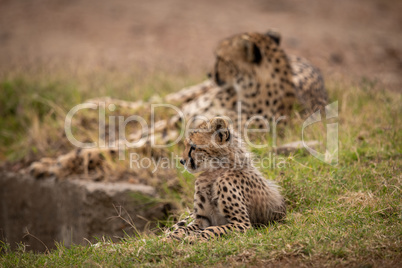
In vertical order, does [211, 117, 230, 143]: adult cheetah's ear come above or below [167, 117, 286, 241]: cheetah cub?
above

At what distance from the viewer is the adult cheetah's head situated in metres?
6.02

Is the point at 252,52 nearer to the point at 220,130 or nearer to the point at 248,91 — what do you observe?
the point at 248,91

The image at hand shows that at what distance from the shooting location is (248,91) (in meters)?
6.07

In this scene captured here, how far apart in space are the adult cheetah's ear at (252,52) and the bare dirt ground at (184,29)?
414 centimetres

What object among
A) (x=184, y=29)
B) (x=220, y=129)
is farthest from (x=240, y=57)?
(x=184, y=29)

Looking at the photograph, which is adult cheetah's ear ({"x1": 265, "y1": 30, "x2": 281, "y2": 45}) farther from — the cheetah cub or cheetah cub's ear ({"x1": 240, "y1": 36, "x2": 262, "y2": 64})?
the cheetah cub

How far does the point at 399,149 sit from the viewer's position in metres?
4.74

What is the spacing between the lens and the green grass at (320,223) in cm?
293

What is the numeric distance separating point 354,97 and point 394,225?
3.30m

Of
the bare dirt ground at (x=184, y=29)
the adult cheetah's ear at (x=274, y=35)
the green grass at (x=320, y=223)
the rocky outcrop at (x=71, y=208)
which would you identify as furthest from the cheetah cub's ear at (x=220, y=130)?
the bare dirt ground at (x=184, y=29)

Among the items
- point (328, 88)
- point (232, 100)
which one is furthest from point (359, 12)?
point (232, 100)

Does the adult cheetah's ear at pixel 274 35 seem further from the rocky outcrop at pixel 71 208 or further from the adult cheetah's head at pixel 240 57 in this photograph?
the rocky outcrop at pixel 71 208

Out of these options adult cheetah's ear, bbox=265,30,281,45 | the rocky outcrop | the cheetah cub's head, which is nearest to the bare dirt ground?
adult cheetah's ear, bbox=265,30,281,45

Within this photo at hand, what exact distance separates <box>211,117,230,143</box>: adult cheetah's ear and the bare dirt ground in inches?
258
